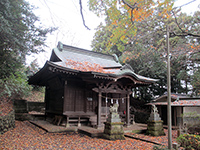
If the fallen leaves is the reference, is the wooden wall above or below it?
above

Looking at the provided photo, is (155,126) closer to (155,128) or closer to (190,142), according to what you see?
(155,128)

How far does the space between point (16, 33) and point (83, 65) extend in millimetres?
4412

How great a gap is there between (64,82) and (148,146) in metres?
6.08

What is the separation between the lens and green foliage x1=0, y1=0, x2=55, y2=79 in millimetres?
8078

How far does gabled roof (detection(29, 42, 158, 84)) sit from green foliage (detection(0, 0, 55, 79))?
156cm

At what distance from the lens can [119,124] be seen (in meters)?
7.91

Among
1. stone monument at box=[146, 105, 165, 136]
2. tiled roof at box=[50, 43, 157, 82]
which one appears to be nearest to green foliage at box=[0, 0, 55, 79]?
tiled roof at box=[50, 43, 157, 82]

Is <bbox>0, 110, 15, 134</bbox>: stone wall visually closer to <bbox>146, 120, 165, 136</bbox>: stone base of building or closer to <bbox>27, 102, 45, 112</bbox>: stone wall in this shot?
<bbox>146, 120, 165, 136</bbox>: stone base of building

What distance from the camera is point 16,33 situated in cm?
870

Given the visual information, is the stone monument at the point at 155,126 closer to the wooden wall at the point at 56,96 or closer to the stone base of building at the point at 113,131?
the stone base of building at the point at 113,131

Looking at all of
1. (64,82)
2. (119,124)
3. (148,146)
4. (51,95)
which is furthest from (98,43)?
(148,146)

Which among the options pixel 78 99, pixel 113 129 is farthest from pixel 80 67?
pixel 113 129

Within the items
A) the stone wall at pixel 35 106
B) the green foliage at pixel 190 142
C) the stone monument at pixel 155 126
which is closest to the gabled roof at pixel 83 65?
the stone monument at pixel 155 126

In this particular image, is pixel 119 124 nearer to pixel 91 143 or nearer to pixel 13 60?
pixel 91 143
